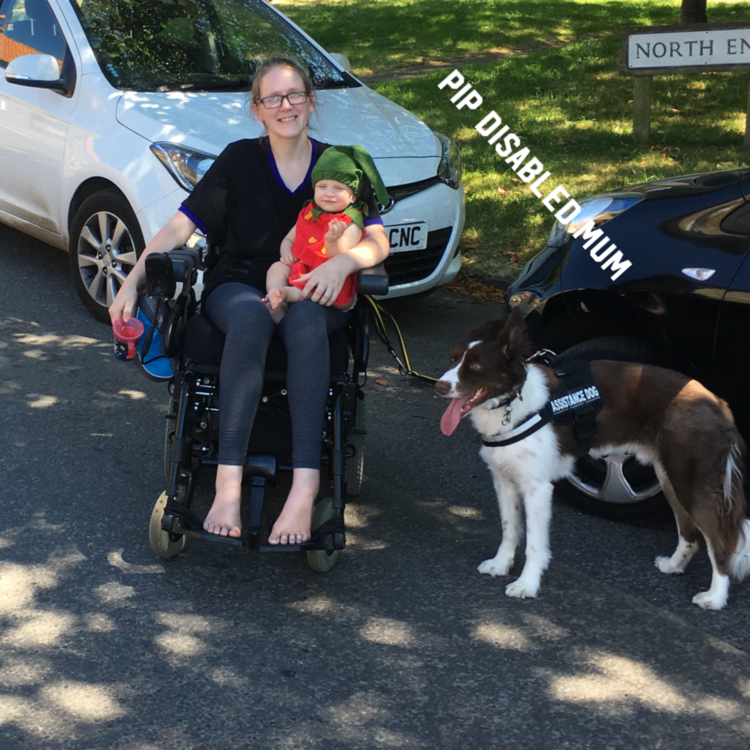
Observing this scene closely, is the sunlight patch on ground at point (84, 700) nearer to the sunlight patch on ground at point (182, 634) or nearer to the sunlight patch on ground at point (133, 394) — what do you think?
the sunlight patch on ground at point (182, 634)

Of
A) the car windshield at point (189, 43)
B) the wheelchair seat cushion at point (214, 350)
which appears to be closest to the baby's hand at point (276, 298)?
the wheelchair seat cushion at point (214, 350)

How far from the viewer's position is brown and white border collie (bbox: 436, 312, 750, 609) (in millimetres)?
3359

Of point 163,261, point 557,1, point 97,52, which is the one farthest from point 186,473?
point 557,1

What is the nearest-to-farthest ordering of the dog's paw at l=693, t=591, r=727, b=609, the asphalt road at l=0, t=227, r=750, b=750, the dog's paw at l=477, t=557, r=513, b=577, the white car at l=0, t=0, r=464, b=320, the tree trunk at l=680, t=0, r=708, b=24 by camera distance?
the asphalt road at l=0, t=227, r=750, b=750, the dog's paw at l=693, t=591, r=727, b=609, the dog's paw at l=477, t=557, r=513, b=577, the white car at l=0, t=0, r=464, b=320, the tree trunk at l=680, t=0, r=708, b=24

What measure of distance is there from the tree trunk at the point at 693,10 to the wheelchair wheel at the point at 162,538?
36.8 feet

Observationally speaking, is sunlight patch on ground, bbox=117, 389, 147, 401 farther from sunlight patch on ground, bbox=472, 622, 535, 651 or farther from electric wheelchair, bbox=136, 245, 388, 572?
sunlight patch on ground, bbox=472, 622, 535, 651

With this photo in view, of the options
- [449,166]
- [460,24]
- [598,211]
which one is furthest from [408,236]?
[460,24]

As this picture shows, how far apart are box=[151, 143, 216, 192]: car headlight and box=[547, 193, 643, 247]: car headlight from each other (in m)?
2.13

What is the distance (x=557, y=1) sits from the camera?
59.0ft

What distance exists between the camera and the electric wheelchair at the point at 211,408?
349 cm


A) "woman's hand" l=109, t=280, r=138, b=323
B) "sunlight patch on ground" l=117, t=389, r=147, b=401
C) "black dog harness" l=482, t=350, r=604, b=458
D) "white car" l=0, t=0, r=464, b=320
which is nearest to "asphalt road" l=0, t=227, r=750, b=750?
"sunlight patch on ground" l=117, t=389, r=147, b=401

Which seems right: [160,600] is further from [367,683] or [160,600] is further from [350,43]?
[350,43]

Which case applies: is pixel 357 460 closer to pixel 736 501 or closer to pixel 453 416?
pixel 453 416

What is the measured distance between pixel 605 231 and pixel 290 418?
152cm
